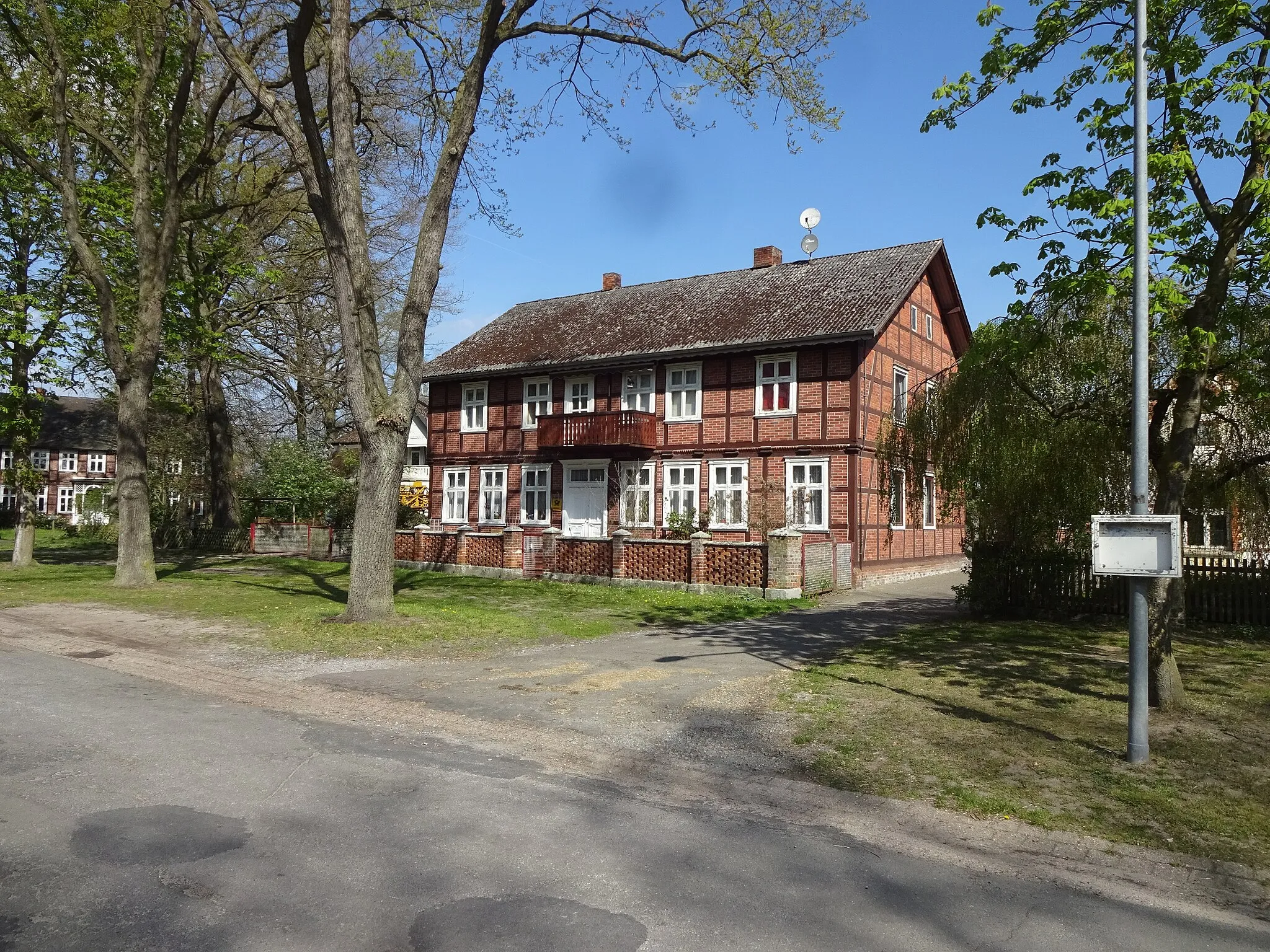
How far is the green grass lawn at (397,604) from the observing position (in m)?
12.7

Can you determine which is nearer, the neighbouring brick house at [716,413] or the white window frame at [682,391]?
the neighbouring brick house at [716,413]

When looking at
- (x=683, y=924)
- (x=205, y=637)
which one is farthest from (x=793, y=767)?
(x=205, y=637)

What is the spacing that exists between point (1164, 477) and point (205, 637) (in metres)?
12.2

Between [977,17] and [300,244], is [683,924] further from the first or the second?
[300,244]

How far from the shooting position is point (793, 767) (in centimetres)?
686

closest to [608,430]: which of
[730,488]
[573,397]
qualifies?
[573,397]

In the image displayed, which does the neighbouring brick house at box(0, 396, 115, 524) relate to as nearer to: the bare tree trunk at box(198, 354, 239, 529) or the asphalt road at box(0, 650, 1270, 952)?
the bare tree trunk at box(198, 354, 239, 529)

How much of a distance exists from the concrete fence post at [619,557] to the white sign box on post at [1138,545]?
1582 cm

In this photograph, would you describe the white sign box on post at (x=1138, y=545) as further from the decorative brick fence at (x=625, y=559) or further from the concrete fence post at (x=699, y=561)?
the concrete fence post at (x=699, y=561)

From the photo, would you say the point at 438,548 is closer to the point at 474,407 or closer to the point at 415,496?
the point at 474,407

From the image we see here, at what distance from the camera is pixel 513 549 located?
2486 centimetres

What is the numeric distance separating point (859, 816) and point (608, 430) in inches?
871

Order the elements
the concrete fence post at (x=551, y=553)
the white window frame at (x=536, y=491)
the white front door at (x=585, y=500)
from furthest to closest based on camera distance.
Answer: the white window frame at (x=536, y=491) < the white front door at (x=585, y=500) < the concrete fence post at (x=551, y=553)

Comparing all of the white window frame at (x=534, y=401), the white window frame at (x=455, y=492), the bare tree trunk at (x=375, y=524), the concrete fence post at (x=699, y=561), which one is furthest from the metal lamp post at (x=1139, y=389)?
the white window frame at (x=455, y=492)
